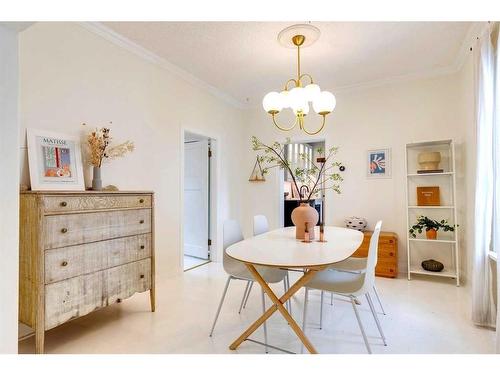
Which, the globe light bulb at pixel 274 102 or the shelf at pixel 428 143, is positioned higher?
the globe light bulb at pixel 274 102

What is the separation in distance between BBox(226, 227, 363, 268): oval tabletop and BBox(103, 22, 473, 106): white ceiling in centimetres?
190

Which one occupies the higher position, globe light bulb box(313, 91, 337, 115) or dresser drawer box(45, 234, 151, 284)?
globe light bulb box(313, 91, 337, 115)

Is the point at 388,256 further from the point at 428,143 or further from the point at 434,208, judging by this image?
Result: the point at 428,143

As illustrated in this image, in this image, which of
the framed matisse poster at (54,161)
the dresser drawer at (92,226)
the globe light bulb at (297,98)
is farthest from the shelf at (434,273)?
the framed matisse poster at (54,161)

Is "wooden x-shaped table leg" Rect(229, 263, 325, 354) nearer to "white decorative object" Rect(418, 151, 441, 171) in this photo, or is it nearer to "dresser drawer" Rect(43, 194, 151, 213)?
"dresser drawer" Rect(43, 194, 151, 213)

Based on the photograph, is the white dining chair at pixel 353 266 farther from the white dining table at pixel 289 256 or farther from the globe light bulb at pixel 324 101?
the globe light bulb at pixel 324 101

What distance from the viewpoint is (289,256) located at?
1729 mm

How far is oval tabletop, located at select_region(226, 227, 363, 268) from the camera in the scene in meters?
1.61

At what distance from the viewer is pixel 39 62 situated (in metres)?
2.23

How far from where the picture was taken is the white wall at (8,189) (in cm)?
143

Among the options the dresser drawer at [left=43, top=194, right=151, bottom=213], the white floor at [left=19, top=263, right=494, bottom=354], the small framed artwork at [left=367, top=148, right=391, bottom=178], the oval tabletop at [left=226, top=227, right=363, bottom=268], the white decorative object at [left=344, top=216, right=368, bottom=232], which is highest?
the small framed artwork at [left=367, top=148, right=391, bottom=178]

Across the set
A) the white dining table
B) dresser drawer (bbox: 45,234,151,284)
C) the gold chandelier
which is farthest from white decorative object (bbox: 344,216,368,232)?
dresser drawer (bbox: 45,234,151,284)

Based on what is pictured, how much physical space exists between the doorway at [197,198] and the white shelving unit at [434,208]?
2782 millimetres
